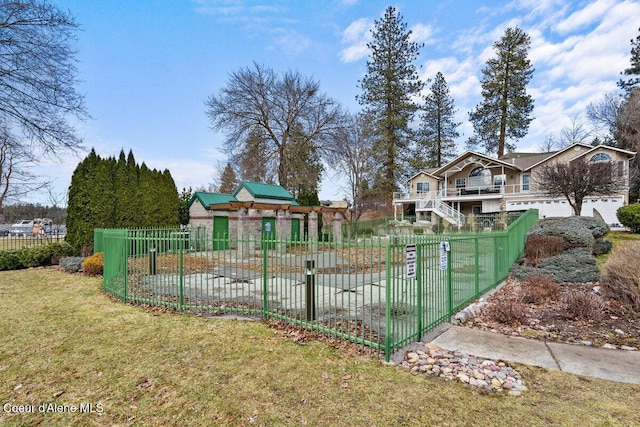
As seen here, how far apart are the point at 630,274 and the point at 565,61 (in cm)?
1771

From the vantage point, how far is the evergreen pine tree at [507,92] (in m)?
34.7

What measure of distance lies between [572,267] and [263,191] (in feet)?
56.3

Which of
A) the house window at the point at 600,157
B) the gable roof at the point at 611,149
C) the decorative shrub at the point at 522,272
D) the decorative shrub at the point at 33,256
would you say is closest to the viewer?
the decorative shrub at the point at 522,272

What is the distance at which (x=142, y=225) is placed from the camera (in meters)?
17.2

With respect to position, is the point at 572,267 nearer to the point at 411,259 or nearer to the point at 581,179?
the point at 411,259

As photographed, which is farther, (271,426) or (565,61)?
(565,61)

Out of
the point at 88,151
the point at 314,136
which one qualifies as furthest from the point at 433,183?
the point at 88,151

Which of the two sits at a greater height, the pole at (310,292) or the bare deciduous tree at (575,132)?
the bare deciduous tree at (575,132)

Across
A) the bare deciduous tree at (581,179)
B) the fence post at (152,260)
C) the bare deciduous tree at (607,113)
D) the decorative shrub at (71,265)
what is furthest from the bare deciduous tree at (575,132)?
the decorative shrub at (71,265)

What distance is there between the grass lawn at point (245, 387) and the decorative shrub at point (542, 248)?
8751 millimetres

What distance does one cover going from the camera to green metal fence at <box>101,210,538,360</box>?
4.62m

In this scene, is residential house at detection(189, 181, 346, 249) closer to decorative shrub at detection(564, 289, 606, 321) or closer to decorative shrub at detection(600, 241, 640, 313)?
decorative shrub at detection(564, 289, 606, 321)

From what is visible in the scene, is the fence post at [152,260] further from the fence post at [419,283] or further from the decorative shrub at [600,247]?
the decorative shrub at [600,247]

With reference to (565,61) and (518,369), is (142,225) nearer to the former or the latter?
(518,369)
